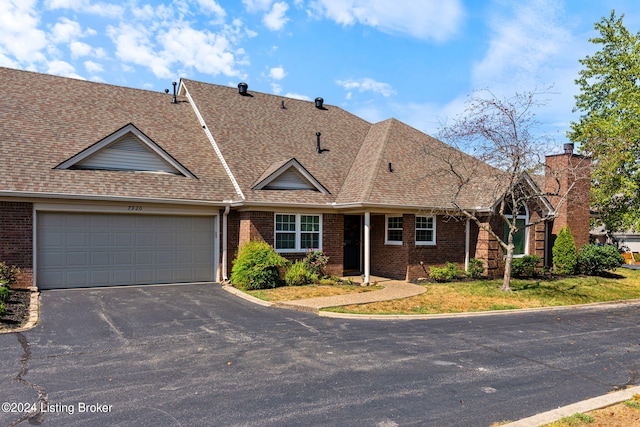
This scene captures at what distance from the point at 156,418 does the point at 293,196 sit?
1177cm

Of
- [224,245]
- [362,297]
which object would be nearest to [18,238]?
[224,245]

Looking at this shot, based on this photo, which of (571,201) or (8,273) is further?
(571,201)

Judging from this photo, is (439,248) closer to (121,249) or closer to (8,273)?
(121,249)

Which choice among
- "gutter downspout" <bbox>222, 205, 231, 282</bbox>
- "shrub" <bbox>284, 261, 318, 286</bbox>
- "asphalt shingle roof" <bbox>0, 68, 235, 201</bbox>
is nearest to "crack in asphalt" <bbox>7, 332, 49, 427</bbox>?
"asphalt shingle roof" <bbox>0, 68, 235, 201</bbox>

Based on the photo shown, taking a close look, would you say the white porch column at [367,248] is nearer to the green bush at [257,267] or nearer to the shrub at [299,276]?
the shrub at [299,276]

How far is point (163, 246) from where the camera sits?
15.2 m

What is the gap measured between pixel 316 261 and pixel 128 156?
24.5ft

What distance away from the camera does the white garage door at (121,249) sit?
13.5m

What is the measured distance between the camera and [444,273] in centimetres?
1705

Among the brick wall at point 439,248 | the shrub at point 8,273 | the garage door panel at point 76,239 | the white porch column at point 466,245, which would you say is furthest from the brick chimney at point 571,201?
the shrub at point 8,273

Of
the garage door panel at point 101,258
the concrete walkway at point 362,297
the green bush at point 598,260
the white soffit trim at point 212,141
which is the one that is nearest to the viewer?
the concrete walkway at point 362,297

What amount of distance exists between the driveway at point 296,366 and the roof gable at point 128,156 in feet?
17.5

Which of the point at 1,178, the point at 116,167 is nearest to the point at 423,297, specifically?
the point at 116,167

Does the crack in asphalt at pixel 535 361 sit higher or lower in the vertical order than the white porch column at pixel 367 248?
lower
